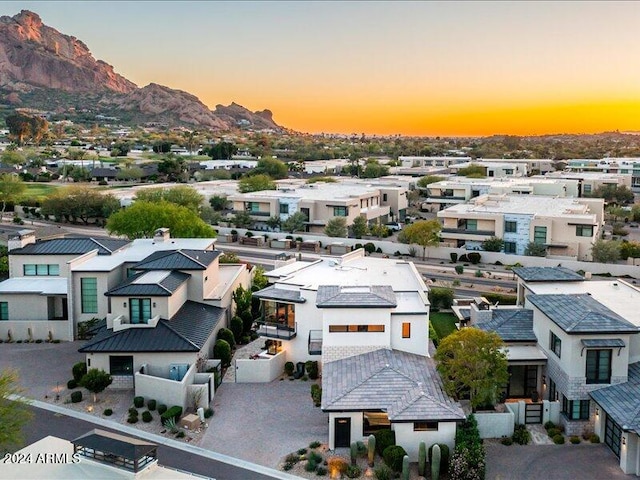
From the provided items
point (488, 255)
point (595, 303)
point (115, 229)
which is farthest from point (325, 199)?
point (595, 303)

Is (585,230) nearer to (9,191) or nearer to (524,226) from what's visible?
(524,226)

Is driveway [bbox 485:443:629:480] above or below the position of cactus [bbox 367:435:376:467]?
below

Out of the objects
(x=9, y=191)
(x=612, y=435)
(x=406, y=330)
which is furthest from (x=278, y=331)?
(x=9, y=191)

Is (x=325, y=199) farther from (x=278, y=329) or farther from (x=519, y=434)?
(x=519, y=434)

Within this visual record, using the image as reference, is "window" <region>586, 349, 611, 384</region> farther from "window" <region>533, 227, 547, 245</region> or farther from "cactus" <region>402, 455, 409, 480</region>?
"window" <region>533, 227, 547, 245</region>

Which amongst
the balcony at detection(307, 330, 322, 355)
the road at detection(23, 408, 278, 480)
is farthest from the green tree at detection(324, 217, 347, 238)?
the road at detection(23, 408, 278, 480)
